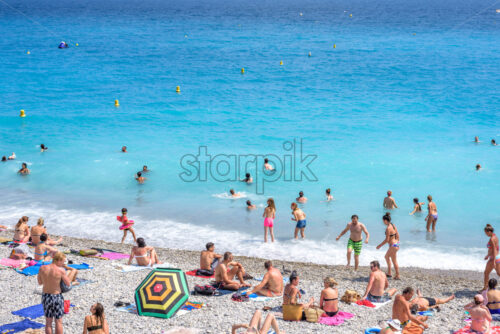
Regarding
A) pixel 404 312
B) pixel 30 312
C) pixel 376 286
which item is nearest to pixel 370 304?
pixel 376 286

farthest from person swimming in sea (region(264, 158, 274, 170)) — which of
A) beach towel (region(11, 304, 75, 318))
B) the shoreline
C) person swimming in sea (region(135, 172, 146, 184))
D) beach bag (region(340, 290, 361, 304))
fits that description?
beach towel (region(11, 304, 75, 318))

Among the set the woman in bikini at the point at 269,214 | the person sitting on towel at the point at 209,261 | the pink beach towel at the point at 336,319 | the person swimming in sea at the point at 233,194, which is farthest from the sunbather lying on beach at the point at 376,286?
the person swimming in sea at the point at 233,194

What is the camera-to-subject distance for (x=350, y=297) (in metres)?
11.4

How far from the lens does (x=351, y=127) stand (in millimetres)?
31516

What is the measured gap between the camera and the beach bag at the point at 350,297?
11414 mm

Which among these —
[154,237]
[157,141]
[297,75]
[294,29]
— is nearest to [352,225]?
[154,237]

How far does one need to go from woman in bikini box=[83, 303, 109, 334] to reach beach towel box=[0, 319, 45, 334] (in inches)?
58.2

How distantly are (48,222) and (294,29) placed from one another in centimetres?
5944

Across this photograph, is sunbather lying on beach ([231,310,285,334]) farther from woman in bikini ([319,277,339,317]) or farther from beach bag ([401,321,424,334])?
beach bag ([401,321,424,334])

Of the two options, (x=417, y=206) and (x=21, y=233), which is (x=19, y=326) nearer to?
(x=21, y=233)

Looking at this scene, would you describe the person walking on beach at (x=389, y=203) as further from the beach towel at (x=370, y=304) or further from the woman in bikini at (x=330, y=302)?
the woman in bikini at (x=330, y=302)

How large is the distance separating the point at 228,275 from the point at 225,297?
32.0 inches

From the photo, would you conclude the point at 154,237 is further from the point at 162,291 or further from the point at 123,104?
the point at 123,104

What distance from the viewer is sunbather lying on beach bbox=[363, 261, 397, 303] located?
→ 1132cm
